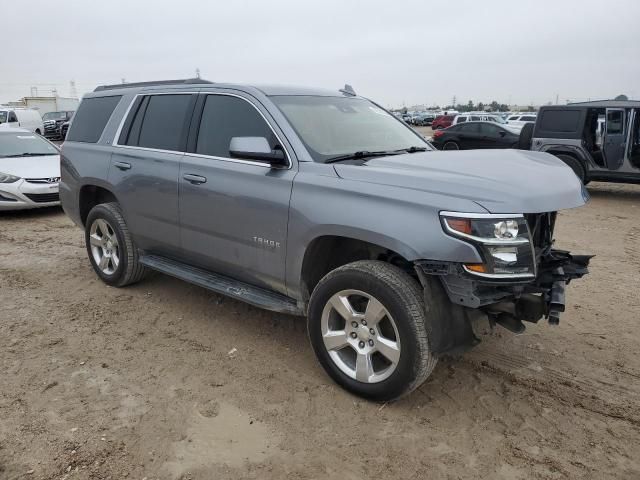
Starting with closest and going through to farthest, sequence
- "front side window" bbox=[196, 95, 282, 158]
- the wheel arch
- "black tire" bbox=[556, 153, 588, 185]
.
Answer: the wheel arch
"front side window" bbox=[196, 95, 282, 158]
"black tire" bbox=[556, 153, 588, 185]

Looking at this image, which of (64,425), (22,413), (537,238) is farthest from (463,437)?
(22,413)

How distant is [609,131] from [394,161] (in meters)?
9.13

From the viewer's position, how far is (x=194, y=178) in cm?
404

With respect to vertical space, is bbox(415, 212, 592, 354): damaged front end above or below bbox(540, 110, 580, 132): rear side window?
below

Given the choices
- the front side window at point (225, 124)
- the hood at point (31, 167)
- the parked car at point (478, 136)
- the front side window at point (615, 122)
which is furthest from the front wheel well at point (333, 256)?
the parked car at point (478, 136)

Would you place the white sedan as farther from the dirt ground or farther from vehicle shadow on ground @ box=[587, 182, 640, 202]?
vehicle shadow on ground @ box=[587, 182, 640, 202]

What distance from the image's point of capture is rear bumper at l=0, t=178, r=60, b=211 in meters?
8.45

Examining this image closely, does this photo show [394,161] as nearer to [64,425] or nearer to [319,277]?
[319,277]

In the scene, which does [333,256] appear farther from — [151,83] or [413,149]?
[151,83]

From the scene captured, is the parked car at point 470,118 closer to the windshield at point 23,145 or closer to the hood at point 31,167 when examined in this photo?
the windshield at point 23,145

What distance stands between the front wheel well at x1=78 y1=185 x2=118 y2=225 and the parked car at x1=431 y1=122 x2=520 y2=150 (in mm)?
13457

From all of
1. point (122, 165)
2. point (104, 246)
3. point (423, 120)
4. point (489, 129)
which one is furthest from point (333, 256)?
point (423, 120)

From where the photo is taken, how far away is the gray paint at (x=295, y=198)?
2.85 meters

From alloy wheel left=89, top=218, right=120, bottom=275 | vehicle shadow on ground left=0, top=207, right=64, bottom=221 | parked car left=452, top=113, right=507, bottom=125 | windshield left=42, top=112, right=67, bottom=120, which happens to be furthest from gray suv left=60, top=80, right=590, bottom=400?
windshield left=42, top=112, right=67, bottom=120
